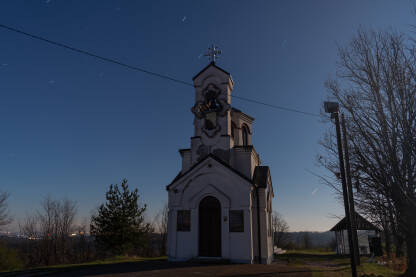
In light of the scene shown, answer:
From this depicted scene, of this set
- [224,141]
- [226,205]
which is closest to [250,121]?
[224,141]

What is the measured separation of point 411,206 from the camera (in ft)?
29.1

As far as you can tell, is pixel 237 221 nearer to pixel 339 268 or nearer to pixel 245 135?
pixel 339 268

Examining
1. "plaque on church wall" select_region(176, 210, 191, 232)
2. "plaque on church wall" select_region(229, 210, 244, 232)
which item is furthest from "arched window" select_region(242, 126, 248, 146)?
"plaque on church wall" select_region(176, 210, 191, 232)

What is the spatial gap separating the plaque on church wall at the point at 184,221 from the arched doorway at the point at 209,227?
2.56ft

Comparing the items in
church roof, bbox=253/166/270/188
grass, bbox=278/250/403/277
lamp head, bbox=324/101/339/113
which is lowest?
grass, bbox=278/250/403/277

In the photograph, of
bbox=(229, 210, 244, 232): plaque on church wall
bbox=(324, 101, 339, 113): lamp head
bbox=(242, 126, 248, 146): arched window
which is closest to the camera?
bbox=(324, 101, 339, 113): lamp head

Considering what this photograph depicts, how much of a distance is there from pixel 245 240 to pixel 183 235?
4.00 metres

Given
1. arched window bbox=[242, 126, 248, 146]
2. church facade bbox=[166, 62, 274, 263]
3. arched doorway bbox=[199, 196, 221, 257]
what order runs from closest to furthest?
church facade bbox=[166, 62, 274, 263] < arched doorway bbox=[199, 196, 221, 257] < arched window bbox=[242, 126, 248, 146]

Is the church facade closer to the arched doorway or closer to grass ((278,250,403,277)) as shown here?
the arched doorway

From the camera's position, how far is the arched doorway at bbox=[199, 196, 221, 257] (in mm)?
16422

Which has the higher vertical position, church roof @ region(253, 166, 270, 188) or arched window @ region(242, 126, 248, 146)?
arched window @ region(242, 126, 248, 146)

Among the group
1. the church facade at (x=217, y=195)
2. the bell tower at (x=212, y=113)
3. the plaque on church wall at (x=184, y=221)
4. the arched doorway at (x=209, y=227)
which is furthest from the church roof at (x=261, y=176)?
the plaque on church wall at (x=184, y=221)

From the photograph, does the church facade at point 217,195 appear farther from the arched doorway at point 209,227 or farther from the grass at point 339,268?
the grass at point 339,268

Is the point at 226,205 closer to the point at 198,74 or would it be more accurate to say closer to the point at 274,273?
the point at 274,273
